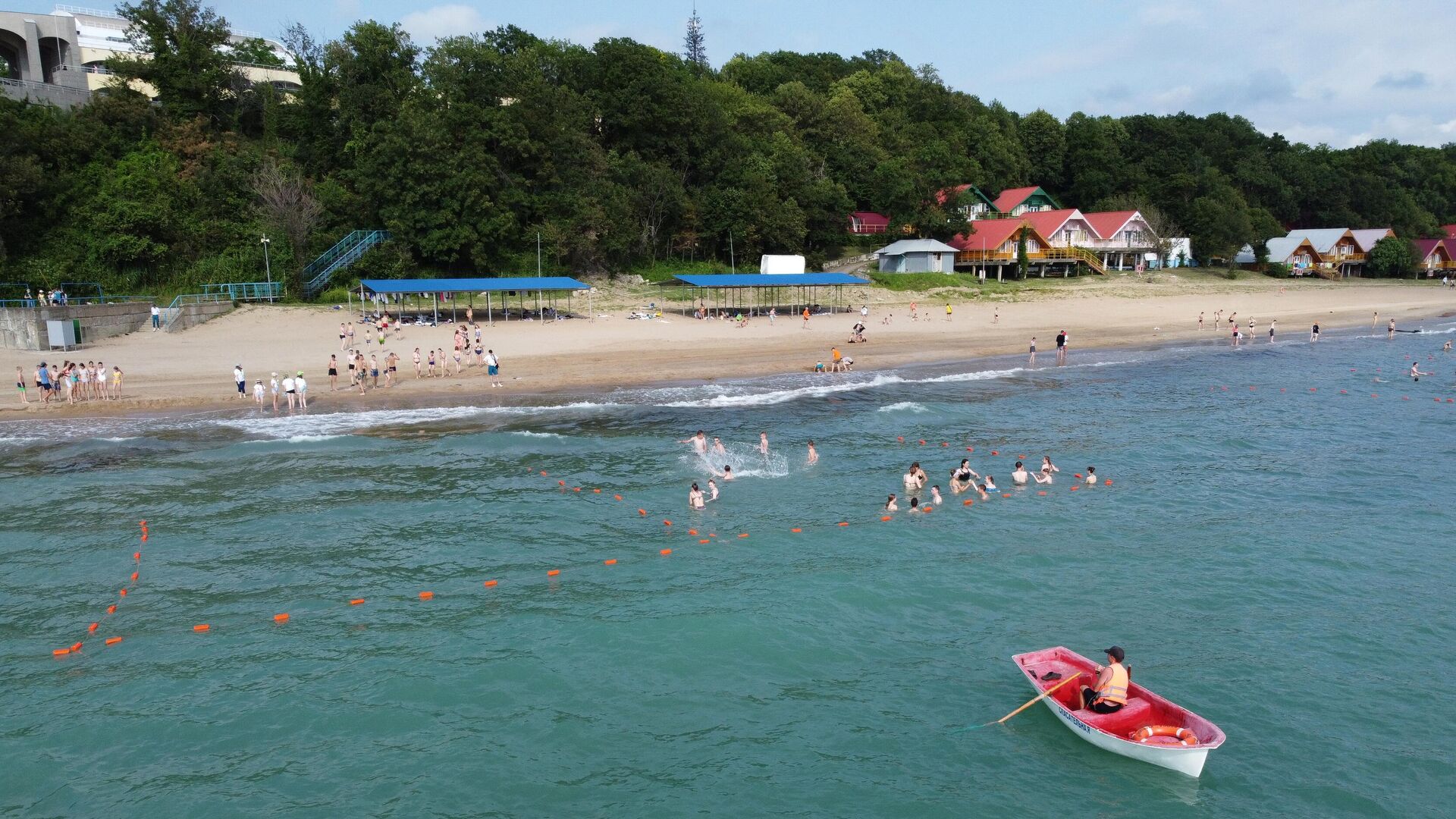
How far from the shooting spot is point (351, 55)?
61156 millimetres

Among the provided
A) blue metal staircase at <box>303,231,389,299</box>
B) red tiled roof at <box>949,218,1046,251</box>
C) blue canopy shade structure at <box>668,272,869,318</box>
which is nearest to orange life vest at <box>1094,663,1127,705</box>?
blue canopy shade structure at <box>668,272,869,318</box>

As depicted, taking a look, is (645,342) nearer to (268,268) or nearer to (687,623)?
(268,268)

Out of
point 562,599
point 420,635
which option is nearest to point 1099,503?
point 562,599

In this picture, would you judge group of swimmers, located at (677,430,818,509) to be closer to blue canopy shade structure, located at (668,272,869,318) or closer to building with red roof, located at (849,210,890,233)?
blue canopy shade structure, located at (668,272,869,318)

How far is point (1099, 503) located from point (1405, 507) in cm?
755

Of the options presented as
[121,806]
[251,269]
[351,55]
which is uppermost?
[351,55]

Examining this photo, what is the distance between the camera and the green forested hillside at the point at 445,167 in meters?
52.8

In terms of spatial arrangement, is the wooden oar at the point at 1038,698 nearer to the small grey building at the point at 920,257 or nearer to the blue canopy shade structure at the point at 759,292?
the blue canopy shade structure at the point at 759,292

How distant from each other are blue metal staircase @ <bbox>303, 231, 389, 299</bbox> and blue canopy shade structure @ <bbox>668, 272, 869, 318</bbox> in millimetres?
19111

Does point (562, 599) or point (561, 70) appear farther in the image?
point (561, 70)

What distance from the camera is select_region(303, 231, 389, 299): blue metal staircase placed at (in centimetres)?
5238

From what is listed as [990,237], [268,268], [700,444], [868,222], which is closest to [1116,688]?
[700,444]

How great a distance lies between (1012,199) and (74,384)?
271 ft

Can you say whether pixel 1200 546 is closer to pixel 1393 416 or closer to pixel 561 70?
pixel 1393 416
